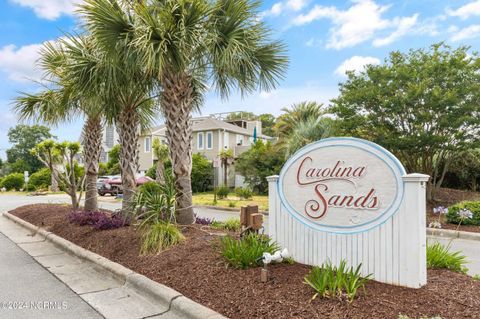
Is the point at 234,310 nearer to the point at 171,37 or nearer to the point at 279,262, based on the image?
the point at 279,262

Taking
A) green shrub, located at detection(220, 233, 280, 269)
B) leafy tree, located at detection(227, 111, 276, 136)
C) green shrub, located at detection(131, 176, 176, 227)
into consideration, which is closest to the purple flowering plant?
green shrub, located at detection(131, 176, 176, 227)

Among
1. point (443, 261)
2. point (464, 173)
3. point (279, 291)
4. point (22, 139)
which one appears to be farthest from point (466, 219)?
point (22, 139)

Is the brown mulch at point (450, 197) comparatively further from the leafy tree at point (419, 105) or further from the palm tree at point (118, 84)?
the palm tree at point (118, 84)

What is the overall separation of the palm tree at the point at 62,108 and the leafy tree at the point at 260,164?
16703 mm

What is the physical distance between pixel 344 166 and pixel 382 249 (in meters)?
1.02

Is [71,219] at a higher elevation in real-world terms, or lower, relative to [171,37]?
lower

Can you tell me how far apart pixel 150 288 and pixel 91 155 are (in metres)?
7.05

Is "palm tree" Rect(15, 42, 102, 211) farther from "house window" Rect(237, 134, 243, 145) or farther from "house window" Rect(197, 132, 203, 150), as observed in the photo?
"house window" Rect(237, 134, 243, 145)

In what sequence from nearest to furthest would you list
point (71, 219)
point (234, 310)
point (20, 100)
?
point (234, 310), point (71, 219), point (20, 100)

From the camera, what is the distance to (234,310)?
143 inches

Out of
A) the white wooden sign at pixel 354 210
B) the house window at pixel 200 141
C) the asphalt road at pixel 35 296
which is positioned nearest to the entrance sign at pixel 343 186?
the white wooden sign at pixel 354 210

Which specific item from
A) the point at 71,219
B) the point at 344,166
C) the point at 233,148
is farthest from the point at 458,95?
the point at 233,148

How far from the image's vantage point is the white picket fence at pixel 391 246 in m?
3.65

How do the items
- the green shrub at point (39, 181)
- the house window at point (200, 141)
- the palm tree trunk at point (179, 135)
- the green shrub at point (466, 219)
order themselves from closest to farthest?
the palm tree trunk at point (179, 135) → the green shrub at point (466, 219) → the house window at point (200, 141) → the green shrub at point (39, 181)
